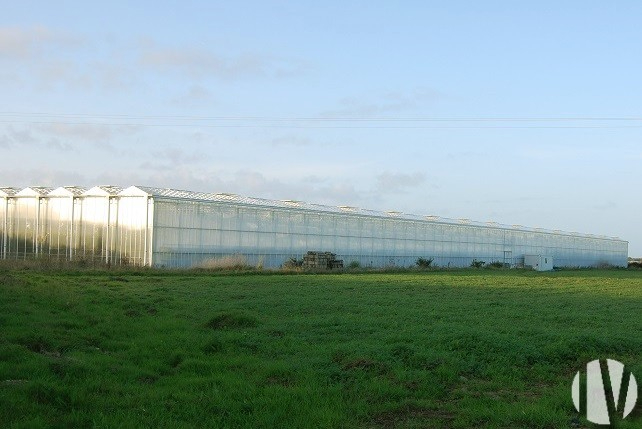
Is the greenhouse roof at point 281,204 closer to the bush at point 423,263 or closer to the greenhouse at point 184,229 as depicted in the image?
the greenhouse at point 184,229

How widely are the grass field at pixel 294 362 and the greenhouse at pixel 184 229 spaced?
24503mm

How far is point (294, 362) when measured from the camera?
12.4 meters

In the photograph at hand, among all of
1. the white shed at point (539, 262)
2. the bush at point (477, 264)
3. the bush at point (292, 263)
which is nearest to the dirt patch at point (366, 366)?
the bush at point (292, 263)

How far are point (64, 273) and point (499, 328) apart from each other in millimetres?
28553

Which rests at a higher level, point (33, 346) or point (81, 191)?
point (81, 191)

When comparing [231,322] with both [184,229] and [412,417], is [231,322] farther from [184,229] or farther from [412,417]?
[184,229]

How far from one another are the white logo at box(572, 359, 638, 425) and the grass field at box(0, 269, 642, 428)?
175mm

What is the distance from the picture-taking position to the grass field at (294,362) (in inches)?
356

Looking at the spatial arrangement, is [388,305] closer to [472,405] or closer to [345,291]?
[345,291]

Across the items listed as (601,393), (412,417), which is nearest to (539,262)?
(601,393)

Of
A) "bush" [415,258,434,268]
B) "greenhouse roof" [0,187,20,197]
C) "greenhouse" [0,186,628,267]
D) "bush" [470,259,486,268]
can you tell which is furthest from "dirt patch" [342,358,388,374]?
"bush" [470,259,486,268]

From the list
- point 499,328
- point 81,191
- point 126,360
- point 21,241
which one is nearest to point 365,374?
point 126,360

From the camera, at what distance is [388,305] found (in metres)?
22.6

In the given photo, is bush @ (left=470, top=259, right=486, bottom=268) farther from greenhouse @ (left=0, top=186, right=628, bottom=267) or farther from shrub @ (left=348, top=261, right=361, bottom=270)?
shrub @ (left=348, top=261, right=361, bottom=270)
